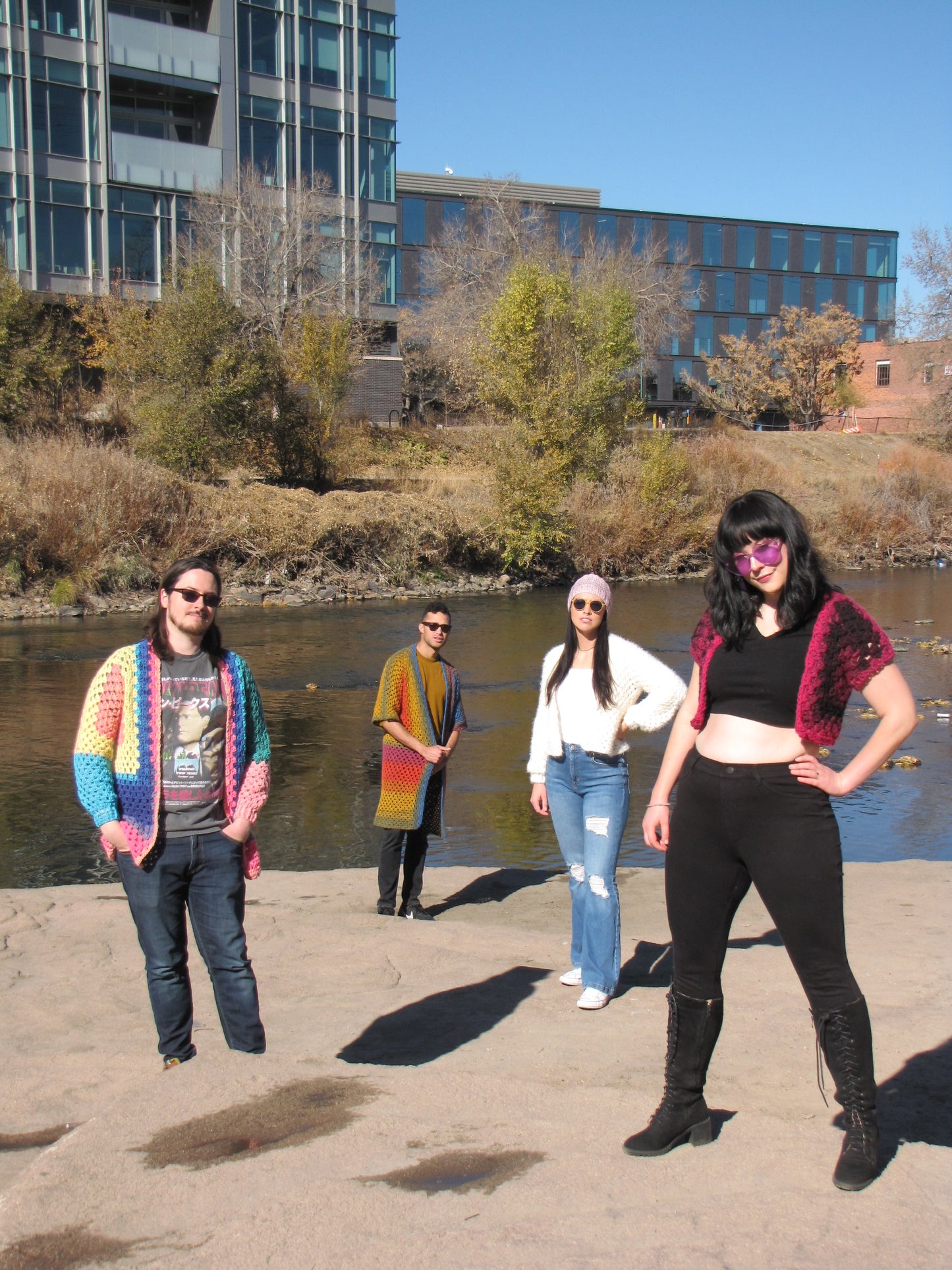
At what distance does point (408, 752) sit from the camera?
23.1 ft

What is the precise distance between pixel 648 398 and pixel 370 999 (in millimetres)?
72263

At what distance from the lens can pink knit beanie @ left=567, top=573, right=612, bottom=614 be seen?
17.6 feet

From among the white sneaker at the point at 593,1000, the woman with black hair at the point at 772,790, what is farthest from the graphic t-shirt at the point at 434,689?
the woman with black hair at the point at 772,790

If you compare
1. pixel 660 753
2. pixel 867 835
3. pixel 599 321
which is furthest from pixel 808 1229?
pixel 599 321

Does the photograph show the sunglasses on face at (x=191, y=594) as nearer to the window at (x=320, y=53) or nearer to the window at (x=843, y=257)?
the window at (x=320, y=53)

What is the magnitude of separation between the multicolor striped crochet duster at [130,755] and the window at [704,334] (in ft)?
255

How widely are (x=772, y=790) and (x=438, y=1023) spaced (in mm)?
2219

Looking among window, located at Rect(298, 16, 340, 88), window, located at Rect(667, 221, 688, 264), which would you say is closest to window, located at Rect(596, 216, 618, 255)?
window, located at Rect(667, 221, 688, 264)

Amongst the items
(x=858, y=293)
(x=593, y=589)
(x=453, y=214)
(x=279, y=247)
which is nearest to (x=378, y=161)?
(x=279, y=247)

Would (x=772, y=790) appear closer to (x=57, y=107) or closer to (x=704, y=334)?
(x=57, y=107)

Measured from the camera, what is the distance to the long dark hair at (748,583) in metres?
3.35

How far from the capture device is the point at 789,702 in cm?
333

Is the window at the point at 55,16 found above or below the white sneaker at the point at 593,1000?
above

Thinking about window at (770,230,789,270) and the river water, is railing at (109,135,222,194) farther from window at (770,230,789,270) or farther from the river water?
window at (770,230,789,270)
